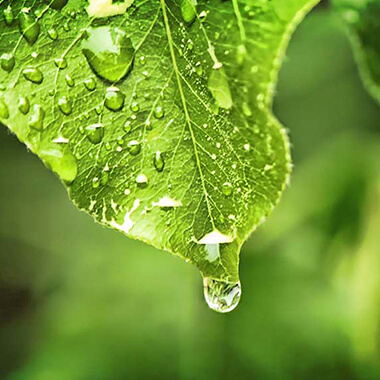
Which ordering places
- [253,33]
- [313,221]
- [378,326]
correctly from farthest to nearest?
[313,221] → [378,326] → [253,33]

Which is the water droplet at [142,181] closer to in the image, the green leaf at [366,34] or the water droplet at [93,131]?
the water droplet at [93,131]

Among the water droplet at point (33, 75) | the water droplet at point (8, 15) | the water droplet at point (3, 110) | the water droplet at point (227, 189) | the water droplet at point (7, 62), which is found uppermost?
the water droplet at point (8, 15)

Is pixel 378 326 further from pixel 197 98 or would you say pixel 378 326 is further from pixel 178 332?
pixel 197 98

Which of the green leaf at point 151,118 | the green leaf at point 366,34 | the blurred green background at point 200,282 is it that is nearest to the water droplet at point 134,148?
the green leaf at point 151,118

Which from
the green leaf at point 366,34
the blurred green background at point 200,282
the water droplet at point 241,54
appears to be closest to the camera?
the water droplet at point 241,54

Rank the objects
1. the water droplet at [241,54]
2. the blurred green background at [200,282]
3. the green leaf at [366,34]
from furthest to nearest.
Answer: the blurred green background at [200,282] < the green leaf at [366,34] < the water droplet at [241,54]

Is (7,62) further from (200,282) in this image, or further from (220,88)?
(200,282)

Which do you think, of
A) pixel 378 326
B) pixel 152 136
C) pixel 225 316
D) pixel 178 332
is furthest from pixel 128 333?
pixel 152 136
